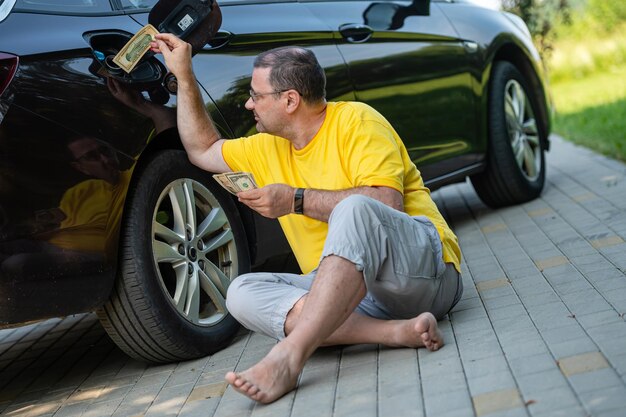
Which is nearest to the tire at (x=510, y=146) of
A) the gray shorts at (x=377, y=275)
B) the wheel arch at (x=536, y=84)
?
the wheel arch at (x=536, y=84)

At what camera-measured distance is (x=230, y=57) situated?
186 inches

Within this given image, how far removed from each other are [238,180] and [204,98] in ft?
2.35

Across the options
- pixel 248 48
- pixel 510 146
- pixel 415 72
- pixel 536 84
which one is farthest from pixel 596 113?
pixel 248 48

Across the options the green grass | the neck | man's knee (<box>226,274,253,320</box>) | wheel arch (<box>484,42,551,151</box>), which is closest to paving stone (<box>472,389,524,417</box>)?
man's knee (<box>226,274,253,320</box>)

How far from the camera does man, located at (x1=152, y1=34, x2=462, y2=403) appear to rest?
370 cm

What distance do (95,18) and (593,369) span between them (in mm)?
2228

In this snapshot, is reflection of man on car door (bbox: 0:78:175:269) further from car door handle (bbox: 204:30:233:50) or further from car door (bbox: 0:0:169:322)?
car door handle (bbox: 204:30:233:50)

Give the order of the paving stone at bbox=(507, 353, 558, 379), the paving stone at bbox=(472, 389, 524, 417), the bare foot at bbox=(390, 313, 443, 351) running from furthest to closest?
the bare foot at bbox=(390, 313, 443, 351)
the paving stone at bbox=(507, 353, 558, 379)
the paving stone at bbox=(472, 389, 524, 417)

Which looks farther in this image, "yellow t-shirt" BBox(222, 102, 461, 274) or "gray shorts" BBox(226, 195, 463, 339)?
"yellow t-shirt" BBox(222, 102, 461, 274)

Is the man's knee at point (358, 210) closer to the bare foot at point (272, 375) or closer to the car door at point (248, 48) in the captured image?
the bare foot at point (272, 375)

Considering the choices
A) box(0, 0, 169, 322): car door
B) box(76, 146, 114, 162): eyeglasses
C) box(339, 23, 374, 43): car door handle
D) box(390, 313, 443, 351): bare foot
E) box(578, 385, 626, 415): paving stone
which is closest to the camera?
box(578, 385, 626, 415): paving stone

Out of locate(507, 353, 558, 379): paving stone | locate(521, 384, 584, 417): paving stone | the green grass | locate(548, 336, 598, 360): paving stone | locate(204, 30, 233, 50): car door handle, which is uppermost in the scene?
locate(204, 30, 233, 50): car door handle

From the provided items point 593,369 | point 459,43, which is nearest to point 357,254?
point 593,369

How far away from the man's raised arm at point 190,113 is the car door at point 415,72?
1217 mm
